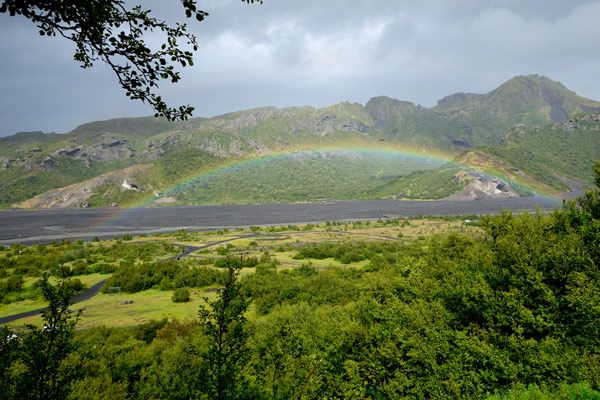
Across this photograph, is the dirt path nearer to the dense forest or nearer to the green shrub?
the green shrub

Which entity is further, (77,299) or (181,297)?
(77,299)

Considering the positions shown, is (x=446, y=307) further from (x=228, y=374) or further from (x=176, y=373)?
(x=228, y=374)

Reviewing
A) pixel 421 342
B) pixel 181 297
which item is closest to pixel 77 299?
pixel 181 297

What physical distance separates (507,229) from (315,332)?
876 inches

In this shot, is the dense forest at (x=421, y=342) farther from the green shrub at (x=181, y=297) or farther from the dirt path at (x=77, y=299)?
the dirt path at (x=77, y=299)

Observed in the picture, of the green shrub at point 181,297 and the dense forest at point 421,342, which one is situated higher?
the dense forest at point 421,342

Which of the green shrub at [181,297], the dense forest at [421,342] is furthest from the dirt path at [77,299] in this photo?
the dense forest at [421,342]

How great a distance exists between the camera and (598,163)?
76.1 feet

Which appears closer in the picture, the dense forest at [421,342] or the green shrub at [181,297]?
the dense forest at [421,342]

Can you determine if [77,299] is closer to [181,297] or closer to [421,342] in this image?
[181,297]

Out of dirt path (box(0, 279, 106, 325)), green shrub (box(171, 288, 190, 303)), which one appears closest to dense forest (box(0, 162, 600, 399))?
green shrub (box(171, 288, 190, 303))

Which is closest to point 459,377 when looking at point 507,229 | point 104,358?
point 104,358

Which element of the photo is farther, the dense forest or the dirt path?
the dirt path

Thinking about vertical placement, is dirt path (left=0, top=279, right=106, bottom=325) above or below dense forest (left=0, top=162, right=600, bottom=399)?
below
